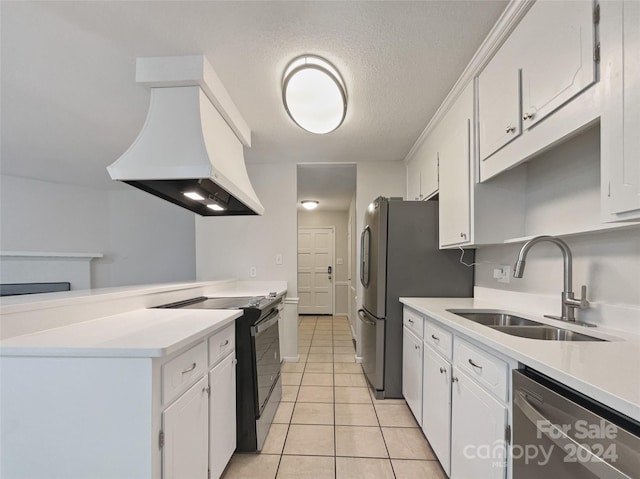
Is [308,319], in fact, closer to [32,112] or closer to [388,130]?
[388,130]

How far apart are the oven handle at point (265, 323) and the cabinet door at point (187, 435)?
444 millimetres

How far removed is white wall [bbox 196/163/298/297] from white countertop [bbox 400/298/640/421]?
243 cm

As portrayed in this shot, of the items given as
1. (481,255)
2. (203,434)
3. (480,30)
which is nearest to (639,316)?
(481,255)

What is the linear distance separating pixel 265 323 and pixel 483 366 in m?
1.28

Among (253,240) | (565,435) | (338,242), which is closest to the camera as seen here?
(565,435)

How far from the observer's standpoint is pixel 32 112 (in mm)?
2312

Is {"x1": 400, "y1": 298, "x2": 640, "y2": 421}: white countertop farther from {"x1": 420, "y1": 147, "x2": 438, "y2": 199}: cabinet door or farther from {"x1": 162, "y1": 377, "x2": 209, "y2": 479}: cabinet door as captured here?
{"x1": 420, "y1": 147, "x2": 438, "y2": 199}: cabinet door

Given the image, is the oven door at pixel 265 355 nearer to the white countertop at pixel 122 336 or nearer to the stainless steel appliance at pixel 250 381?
the stainless steel appliance at pixel 250 381

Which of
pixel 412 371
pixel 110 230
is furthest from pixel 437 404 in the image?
pixel 110 230

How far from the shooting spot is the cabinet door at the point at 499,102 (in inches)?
54.8

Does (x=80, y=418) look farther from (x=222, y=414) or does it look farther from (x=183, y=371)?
(x=222, y=414)

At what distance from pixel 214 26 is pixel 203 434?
1981 mm

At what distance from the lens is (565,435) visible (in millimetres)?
711

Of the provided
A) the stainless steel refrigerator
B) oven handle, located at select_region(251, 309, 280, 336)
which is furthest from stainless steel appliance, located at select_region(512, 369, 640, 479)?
the stainless steel refrigerator
